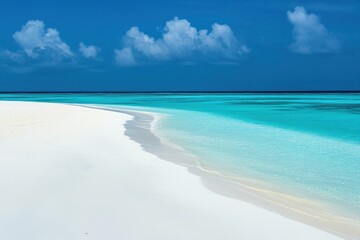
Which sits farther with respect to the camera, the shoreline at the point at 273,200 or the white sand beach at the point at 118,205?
the shoreline at the point at 273,200

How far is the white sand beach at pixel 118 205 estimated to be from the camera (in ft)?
12.2

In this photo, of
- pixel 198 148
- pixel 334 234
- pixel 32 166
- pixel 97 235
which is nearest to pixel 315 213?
pixel 334 234

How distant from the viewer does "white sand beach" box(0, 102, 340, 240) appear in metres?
3.72

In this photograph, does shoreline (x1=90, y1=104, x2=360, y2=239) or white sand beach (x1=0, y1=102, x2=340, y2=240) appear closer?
white sand beach (x1=0, y1=102, x2=340, y2=240)

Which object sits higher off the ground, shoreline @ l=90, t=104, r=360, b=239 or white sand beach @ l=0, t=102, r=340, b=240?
white sand beach @ l=0, t=102, r=340, b=240

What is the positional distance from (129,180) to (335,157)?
192 inches

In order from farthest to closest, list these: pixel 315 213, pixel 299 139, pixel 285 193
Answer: pixel 299 139 < pixel 285 193 < pixel 315 213

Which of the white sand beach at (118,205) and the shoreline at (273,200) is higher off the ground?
the white sand beach at (118,205)

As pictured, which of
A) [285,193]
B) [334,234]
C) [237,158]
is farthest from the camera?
[237,158]

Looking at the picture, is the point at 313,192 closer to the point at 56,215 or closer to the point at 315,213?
the point at 315,213

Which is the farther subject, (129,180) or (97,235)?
(129,180)

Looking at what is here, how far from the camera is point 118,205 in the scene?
4.46 metres

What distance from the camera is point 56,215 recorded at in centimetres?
407

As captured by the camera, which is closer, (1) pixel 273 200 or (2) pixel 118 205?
(2) pixel 118 205
